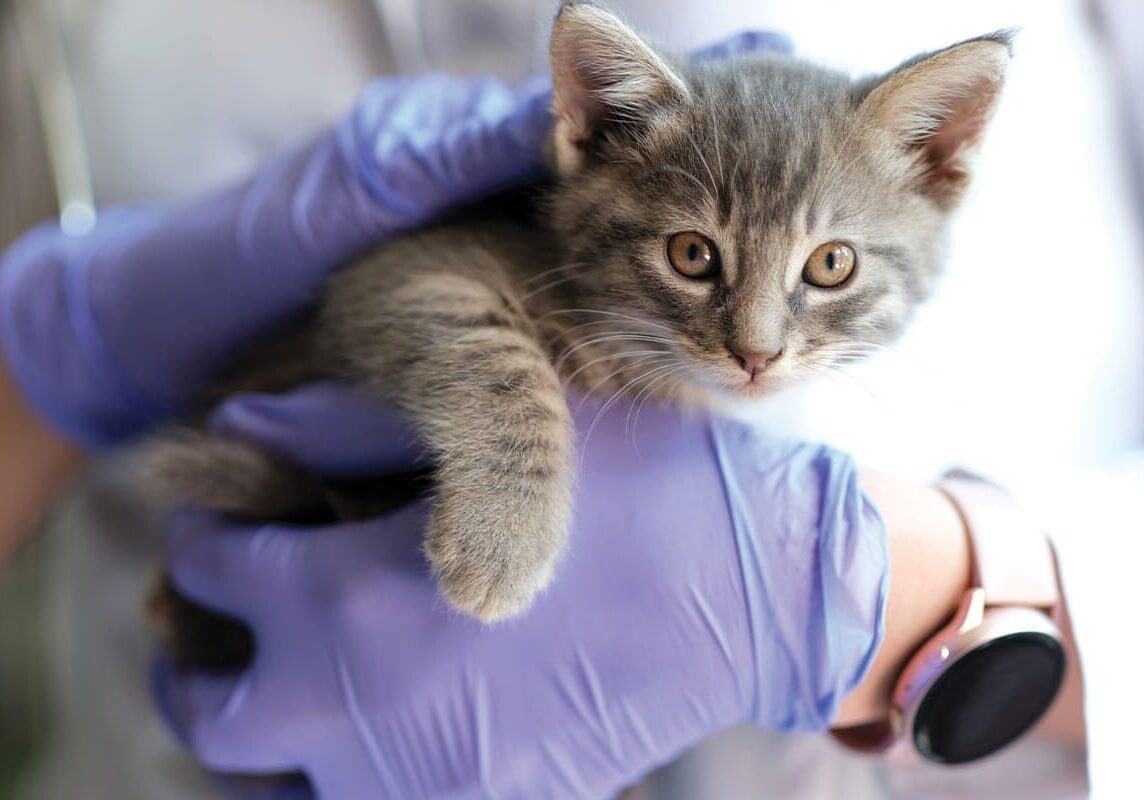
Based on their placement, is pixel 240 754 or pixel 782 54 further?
pixel 782 54

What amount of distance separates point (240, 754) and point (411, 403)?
0.56 meters

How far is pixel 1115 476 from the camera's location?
1.18m

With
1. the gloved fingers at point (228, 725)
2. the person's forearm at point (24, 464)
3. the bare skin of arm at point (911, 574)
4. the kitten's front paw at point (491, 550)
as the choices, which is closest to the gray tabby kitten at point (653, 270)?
the kitten's front paw at point (491, 550)

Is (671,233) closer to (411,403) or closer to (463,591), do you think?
(411,403)

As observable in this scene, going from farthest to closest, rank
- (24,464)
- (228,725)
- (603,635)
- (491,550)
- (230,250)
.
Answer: (24,464) → (230,250) → (228,725) → (603,635) → (491,550)

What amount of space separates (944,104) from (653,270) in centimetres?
43

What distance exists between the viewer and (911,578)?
42.0 inches

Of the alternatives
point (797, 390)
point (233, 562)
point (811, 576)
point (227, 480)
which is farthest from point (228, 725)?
point (797, 390)

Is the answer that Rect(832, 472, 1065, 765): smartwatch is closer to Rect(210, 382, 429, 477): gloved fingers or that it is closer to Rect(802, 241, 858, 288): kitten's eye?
Rect(802, 241, 858, 288): kitten's eye

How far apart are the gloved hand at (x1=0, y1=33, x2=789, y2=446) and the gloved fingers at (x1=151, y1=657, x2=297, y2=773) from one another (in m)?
0.51

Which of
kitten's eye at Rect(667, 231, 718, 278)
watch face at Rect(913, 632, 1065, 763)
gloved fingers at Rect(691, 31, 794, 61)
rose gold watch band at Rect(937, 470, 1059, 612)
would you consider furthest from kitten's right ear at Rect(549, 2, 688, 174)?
watch face at Rect(913, 632, 1065, 763)

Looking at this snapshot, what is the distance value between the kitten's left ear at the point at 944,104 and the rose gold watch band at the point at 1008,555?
43 centimetres

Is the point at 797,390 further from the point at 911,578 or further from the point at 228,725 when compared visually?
the point at 228,725

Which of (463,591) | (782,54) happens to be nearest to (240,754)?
(463,591)
